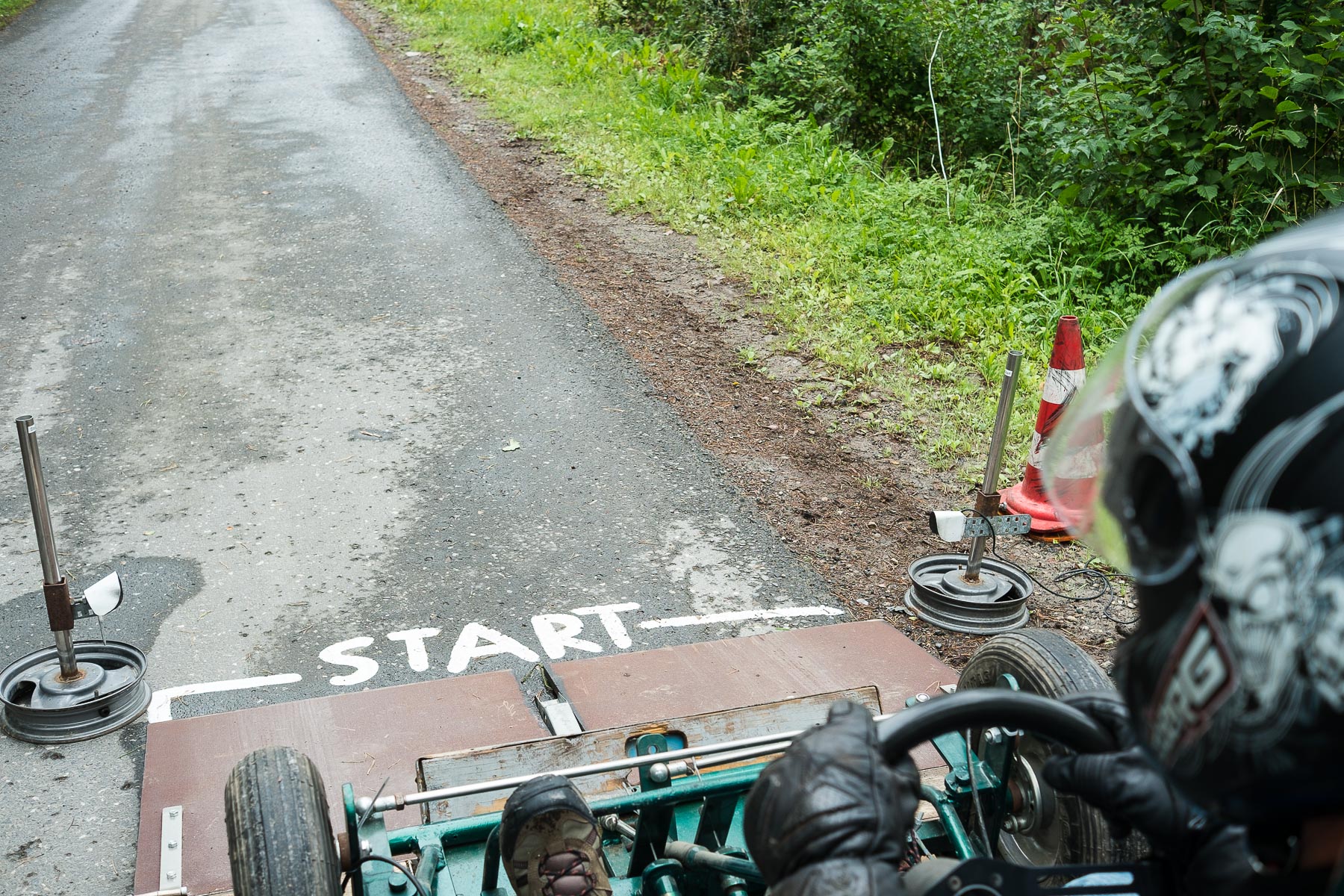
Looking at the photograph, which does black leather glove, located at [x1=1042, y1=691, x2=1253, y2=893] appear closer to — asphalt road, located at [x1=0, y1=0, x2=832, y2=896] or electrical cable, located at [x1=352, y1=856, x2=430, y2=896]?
electrical cable, located at [x1=352, y1=856, x2=430, y2=896]

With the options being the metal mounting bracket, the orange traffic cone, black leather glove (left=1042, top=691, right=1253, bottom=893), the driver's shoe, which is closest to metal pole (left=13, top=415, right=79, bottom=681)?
the driver's shoe

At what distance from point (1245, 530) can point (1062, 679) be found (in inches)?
62.1

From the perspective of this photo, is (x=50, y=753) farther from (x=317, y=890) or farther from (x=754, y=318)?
(x=754, y=318)

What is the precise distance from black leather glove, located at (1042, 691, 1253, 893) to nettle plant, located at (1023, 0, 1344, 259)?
5681 millimetres

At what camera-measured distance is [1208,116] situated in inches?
272

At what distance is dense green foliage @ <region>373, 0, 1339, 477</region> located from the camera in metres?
6.76

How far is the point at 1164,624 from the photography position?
4.60ft

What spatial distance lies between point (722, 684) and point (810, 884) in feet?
8.45

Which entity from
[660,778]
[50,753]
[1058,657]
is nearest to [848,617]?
[1058,657]

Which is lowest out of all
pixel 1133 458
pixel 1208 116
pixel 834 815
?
pixel 1208 116

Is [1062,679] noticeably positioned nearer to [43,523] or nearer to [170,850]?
[170,850]

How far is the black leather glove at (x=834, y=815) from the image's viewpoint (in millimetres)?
1497

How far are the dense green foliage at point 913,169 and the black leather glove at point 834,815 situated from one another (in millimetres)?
4208

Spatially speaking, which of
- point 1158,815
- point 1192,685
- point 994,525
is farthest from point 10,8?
point 1192,685
